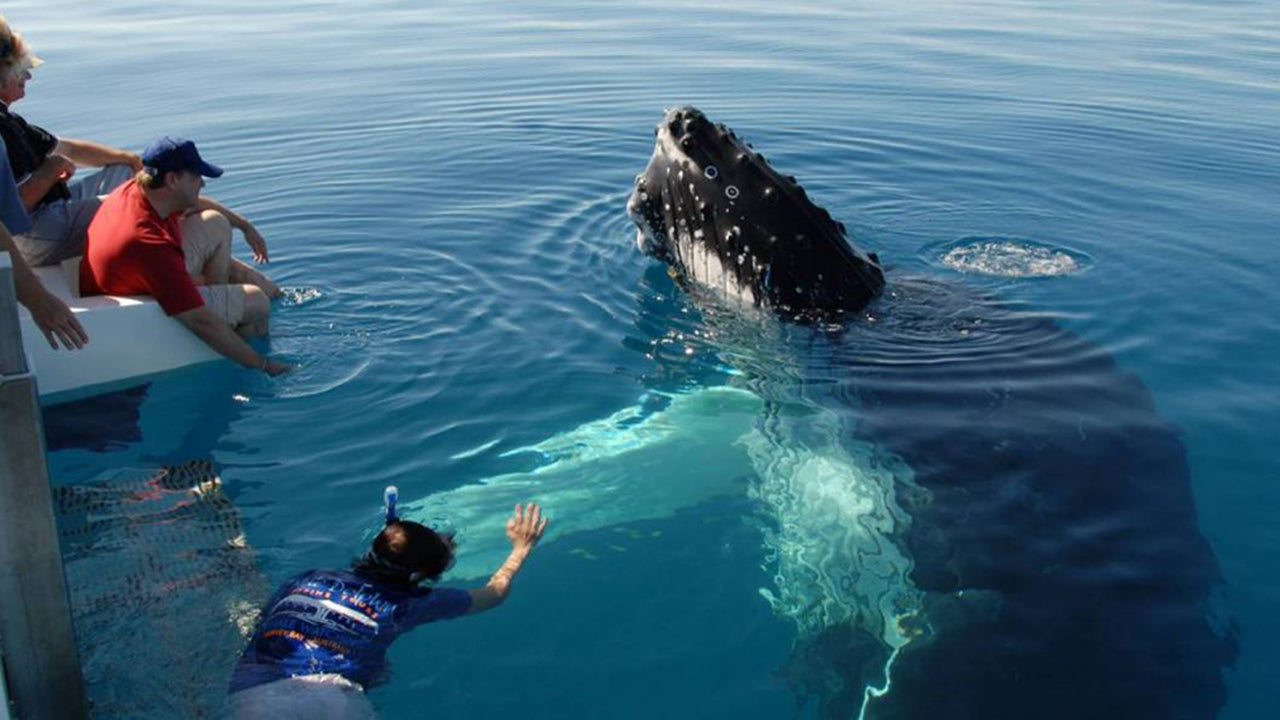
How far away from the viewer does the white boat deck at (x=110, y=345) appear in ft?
26.3

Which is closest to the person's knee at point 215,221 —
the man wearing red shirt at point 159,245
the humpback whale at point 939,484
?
the man wearing red shirt at point 159,245

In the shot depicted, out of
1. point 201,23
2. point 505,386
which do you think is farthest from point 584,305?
point 201,23

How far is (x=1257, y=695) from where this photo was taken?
228 inches

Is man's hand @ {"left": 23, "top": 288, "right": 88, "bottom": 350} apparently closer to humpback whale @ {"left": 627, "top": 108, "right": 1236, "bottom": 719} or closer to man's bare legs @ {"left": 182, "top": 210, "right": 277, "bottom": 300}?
man's bare legs @ {"left": 182, "top": 210, "right": 277, "bottom": 300}

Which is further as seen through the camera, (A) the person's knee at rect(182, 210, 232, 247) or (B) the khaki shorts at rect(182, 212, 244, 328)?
(A) the person's knee at rect(182, 210, 232, 247)

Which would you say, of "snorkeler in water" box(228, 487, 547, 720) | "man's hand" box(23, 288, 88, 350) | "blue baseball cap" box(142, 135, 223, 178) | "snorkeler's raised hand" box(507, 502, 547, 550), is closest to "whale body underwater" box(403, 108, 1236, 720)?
"snorkeler's raised hand" box(507, 502, 547, 550)

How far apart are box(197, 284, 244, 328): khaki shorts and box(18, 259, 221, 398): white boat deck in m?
0.30

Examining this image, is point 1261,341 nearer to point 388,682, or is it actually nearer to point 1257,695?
point 1257,695

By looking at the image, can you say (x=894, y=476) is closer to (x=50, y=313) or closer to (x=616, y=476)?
(x=616, y=476)

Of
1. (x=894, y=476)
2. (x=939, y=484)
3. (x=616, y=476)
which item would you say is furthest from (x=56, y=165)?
(x=939, y=484)

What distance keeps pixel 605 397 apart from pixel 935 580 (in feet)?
10.7

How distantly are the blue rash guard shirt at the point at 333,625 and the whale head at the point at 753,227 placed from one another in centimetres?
411

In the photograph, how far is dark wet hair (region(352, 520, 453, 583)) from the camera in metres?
5.29

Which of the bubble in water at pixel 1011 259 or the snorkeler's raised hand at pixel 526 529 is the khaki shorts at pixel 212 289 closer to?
the snorkeler's raised hand at pixel 526 529
